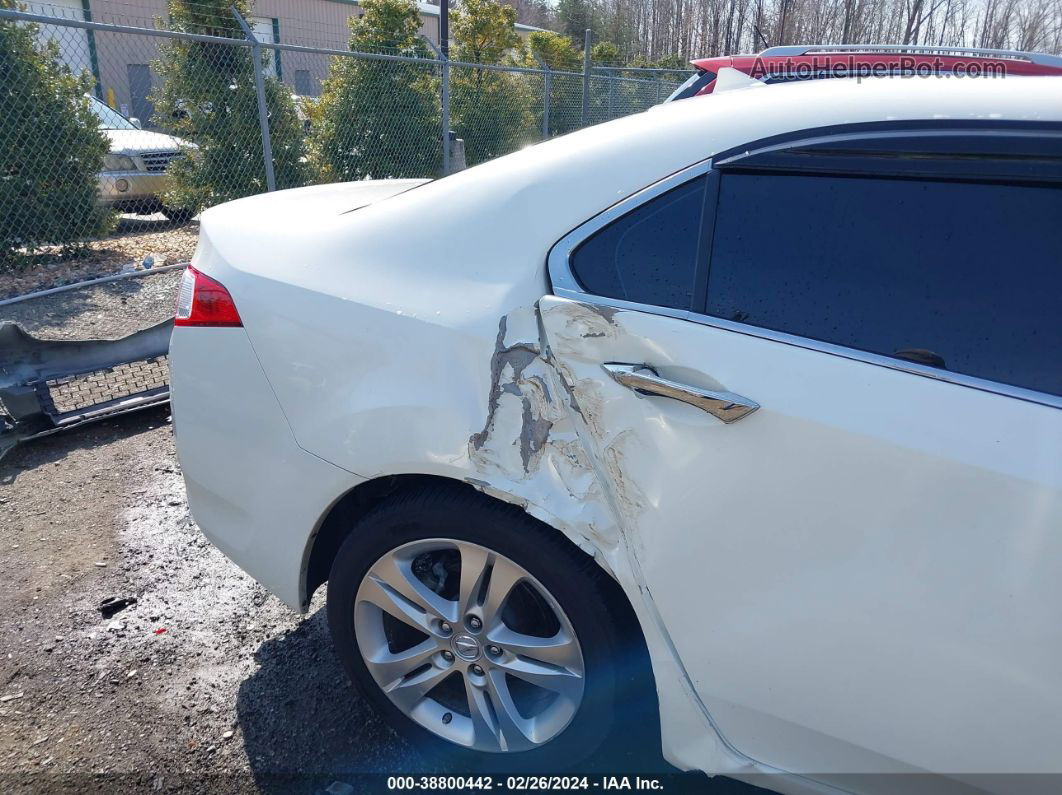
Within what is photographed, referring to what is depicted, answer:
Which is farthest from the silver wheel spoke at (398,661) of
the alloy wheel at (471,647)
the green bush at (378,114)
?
the green bush at (378,114)

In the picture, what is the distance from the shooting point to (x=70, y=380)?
13.5 ft

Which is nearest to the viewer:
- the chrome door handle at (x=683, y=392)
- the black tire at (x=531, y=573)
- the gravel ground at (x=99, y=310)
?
the chrome door handle at (x=683, y=392)

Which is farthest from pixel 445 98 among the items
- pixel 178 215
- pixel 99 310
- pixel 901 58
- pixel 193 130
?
pixel 901 58

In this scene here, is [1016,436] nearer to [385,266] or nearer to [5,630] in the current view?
[385,266]

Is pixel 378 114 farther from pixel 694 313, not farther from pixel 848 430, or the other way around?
pixel 848 430

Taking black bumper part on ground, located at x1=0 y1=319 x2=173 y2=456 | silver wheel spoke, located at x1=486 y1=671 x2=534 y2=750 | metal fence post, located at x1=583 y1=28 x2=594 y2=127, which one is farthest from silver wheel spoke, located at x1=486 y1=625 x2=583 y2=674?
metal fence post, located at x1=583 y1=28 x2=594 y2=127

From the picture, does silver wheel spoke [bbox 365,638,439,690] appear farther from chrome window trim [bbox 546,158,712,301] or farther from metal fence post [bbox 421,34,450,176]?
metal fence post [bbox 421,34,450,176]

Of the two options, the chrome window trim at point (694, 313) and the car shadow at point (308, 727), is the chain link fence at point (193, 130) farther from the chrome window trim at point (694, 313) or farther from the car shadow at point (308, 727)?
the chrome window trim at point (694, 313)

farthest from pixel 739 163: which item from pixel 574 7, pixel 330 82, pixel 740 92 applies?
pixel 574 7

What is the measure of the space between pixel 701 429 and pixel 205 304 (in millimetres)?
1406

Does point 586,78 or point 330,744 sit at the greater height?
point 586,78

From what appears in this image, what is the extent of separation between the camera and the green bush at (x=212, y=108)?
8508 mm

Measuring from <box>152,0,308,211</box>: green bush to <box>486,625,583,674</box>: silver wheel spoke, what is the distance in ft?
26.0

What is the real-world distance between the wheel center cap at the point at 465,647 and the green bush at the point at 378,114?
8.55 metres
